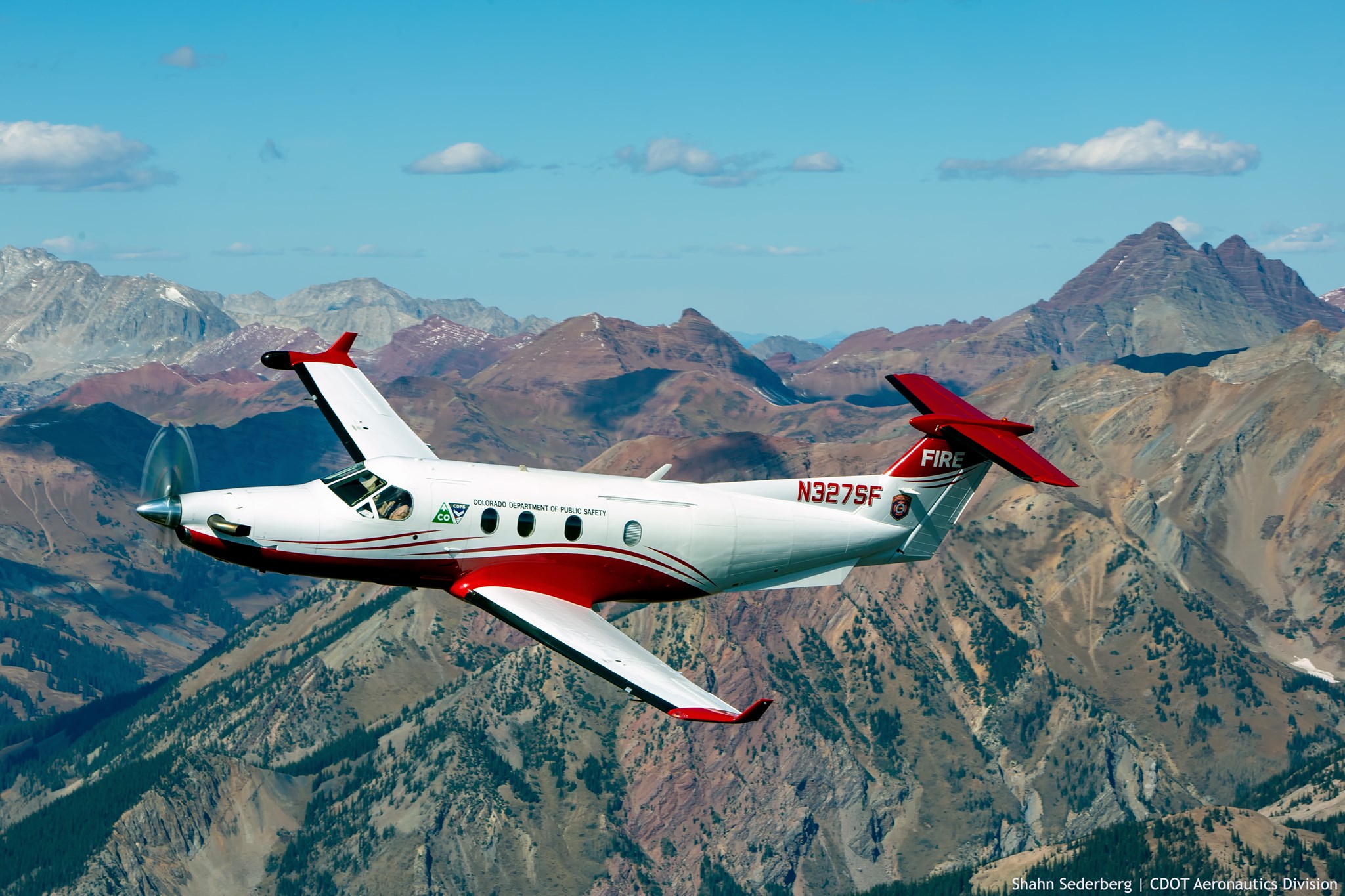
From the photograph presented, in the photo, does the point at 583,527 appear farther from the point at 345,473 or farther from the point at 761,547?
the point at 345,473

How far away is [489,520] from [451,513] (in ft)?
5.34

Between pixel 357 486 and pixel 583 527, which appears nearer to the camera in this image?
pixel 357 486

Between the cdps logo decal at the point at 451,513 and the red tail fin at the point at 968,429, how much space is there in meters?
20.5

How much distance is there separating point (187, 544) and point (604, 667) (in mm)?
18026

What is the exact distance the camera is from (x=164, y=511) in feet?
166

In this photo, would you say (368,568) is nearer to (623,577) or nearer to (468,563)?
(468,563)

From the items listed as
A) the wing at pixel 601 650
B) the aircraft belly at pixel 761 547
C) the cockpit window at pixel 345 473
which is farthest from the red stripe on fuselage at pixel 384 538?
the aircraft belly at pixel 761 547

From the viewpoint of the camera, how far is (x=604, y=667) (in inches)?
1843

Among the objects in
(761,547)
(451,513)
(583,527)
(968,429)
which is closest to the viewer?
(451,513)

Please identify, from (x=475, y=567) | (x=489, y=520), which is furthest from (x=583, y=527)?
(x=475, y=567)

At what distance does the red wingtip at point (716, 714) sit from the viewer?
3953 centimetres

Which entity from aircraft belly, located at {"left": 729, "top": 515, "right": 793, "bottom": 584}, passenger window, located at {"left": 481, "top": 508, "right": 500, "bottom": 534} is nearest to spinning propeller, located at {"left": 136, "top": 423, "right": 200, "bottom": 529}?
passenger window, located at {"left": 481, "top": 508, "right": 500, "bottom": 534}

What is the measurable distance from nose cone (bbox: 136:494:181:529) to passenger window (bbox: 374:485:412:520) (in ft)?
25.3

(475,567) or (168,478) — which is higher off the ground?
(168,478)
